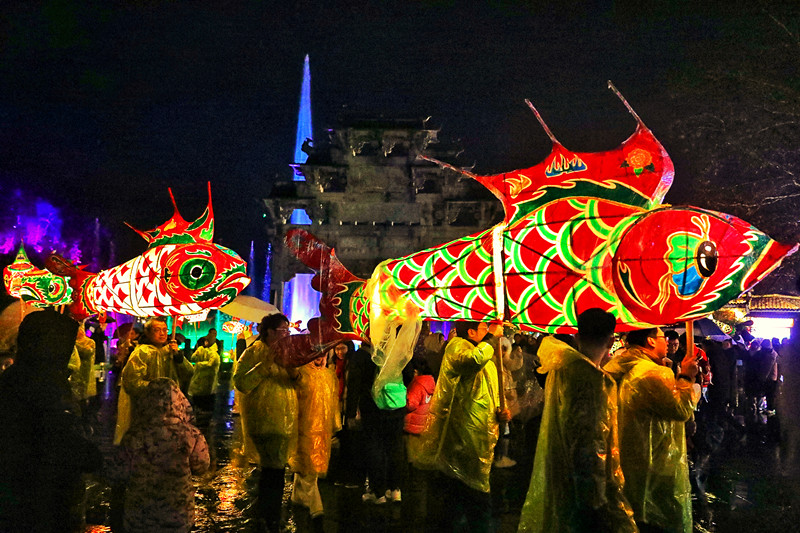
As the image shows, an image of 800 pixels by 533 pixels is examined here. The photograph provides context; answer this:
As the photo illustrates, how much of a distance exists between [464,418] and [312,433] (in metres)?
1.22

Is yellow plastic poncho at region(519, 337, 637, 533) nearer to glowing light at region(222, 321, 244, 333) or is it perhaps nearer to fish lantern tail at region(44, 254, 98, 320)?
fish lantern tail at region(44, 254, 98, 320)

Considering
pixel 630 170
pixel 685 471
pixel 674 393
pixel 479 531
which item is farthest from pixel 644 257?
pixel 479 531

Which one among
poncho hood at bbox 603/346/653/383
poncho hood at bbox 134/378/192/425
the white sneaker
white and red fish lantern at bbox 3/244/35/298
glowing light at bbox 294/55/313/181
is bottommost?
the white sneaker

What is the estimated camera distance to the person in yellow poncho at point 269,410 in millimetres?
4930

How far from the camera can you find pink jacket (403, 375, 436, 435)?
6582 mm

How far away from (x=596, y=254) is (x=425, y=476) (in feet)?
14.5

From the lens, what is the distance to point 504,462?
808 centimetres

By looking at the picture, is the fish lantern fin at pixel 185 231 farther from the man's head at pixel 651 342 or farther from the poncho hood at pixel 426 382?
the man's head at pixel 651 342

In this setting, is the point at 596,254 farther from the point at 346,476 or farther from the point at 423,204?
the point at 423,204

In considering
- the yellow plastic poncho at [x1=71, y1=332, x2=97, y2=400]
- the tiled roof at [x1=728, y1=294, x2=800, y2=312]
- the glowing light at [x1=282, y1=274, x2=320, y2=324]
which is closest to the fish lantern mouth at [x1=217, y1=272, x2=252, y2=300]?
the yellow plastic poncho at [x1=71, y1=332, x2=97, y2=400]

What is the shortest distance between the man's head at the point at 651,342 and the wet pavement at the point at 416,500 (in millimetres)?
1763

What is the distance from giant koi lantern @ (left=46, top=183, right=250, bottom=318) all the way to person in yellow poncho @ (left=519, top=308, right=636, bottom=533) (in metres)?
3.96

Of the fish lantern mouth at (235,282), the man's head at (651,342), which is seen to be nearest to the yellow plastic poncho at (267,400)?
the fish lantern mouth at (235,282)

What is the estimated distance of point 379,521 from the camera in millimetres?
5637
